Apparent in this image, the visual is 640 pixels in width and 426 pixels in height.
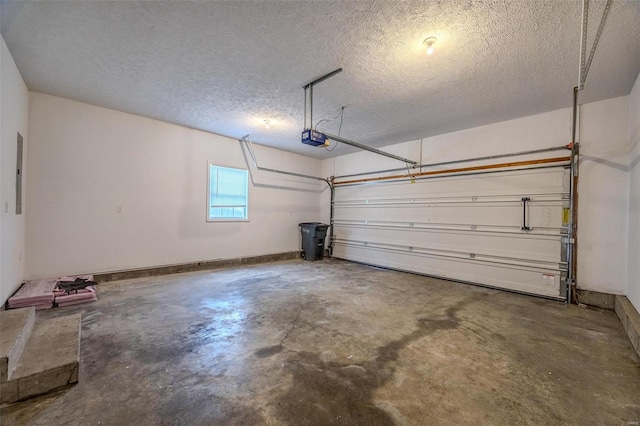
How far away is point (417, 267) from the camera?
5.70 metres

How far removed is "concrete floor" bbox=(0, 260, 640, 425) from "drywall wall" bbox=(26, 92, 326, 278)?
1052mm

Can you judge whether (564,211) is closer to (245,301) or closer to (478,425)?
(478,425)

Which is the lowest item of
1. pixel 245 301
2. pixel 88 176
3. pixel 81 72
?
pixel 245 301

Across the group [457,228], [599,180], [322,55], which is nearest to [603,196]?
[599,180]

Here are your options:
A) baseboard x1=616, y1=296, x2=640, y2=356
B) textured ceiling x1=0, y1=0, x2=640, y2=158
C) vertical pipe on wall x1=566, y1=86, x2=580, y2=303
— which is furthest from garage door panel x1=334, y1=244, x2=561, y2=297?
textured ceiling x1=0, y1=0, x2=640, y2=158

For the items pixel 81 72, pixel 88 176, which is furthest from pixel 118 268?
pixel 81 72

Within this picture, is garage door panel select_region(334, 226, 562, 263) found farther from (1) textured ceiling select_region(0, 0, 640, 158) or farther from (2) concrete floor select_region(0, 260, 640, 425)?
(1) textured ceiling select_region(0, 0, 640, 158)

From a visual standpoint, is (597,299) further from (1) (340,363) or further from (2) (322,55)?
(2) (322,55)

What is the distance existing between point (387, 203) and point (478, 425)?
201 inches

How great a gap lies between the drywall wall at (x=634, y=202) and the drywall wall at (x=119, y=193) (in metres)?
6.45

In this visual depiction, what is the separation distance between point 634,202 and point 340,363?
14.0 ft

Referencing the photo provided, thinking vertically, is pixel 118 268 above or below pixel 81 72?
below

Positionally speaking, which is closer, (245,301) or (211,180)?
(245,301)

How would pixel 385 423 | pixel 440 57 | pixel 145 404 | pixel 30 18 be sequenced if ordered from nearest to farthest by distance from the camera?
pixel 385 423 → pixel 145 404 → pixel 30 18 → pixel 440 57
